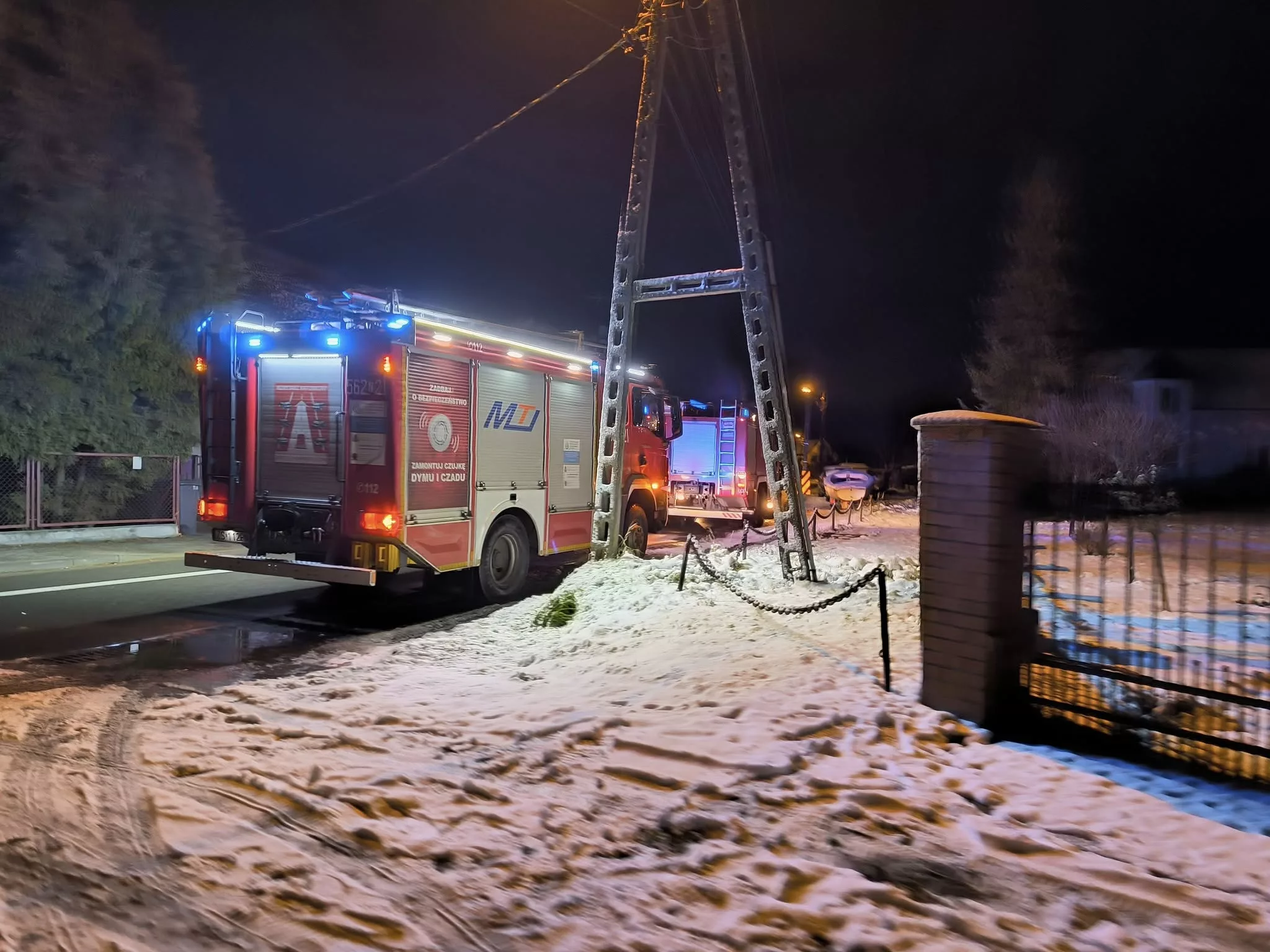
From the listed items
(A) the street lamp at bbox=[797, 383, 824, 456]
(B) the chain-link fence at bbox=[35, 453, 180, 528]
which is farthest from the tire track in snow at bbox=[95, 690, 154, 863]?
(A) the street lamp at bbox=[797, 383, 824, 456]

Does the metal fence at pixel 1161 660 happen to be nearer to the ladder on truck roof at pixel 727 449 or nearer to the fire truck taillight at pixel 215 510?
the fire truck taillight at pixel 215 510

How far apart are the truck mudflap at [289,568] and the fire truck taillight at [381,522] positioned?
1.44ft

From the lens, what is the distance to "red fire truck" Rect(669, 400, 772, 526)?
63.1 feet

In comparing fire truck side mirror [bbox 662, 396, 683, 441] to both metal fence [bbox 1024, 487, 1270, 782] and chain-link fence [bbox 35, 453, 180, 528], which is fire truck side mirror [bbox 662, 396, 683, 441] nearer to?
metal fence [bbox 1024, 487, 1270, 782]

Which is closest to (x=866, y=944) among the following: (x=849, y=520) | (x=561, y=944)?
(x=561, y=944)

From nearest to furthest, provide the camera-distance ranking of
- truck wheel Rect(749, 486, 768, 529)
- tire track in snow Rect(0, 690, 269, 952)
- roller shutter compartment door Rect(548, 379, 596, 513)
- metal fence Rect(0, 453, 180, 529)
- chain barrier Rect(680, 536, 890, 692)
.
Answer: tire track in snow Rect(0, 690, 269, 952), chain barrier Rect(680, 536, 890, 692), roller shutter compartment door Rect(548, 379, 596, 513), metal fence Rect(0, 453, 180, 529), truck wheel Rect(749, 486, 768, 529)

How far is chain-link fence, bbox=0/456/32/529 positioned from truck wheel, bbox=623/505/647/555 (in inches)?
449

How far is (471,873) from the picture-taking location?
338 centimetres

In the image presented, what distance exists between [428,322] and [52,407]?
34.3ft

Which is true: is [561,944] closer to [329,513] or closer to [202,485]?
[329,513]

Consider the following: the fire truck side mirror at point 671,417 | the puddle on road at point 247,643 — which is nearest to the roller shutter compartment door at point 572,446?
Answer: the puddle on road at point 247,643

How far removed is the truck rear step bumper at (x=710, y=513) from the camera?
63.0 ft

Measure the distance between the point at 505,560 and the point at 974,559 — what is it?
22.6 ft

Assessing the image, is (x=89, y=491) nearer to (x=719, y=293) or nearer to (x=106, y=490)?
(x=106, y=490)
